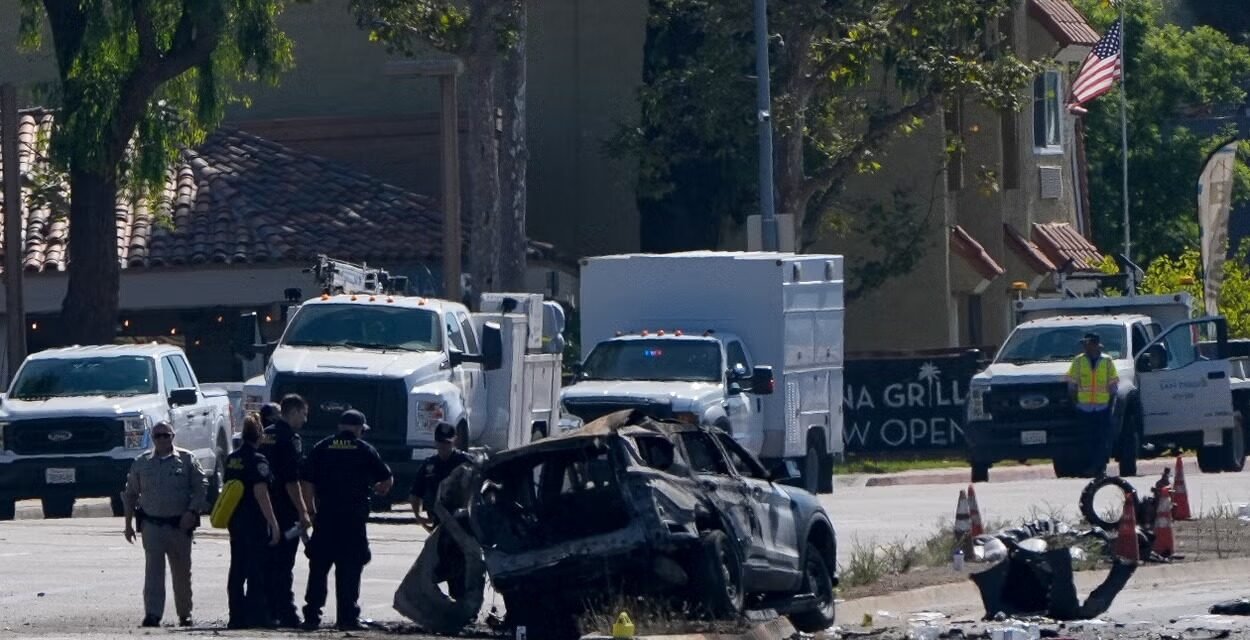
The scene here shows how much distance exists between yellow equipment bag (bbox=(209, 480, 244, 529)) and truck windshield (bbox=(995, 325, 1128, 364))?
16.2 metres

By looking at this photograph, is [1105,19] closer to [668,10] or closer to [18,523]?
[668,10]

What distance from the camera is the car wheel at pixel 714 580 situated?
43.5 feet

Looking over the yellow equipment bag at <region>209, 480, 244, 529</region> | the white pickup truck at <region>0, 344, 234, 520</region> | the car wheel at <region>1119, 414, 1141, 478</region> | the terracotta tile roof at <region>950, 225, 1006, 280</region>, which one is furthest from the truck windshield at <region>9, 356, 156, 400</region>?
the terracotta tile roof at <region>950, 225, 1006, 280</region>

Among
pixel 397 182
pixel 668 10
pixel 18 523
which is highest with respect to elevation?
pixel 668 10

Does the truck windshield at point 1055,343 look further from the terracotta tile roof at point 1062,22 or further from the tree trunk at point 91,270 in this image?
the terracotta tile roof at point 1062,22

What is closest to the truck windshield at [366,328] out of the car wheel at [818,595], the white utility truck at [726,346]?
the white utility truck at [726,346]

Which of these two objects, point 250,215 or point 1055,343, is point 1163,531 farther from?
point 250,215

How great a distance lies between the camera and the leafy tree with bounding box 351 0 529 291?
30.4 metres

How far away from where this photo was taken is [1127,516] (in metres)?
17.4

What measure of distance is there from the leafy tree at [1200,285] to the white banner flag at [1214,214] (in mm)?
6515

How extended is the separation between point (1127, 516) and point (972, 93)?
1949 centimetres

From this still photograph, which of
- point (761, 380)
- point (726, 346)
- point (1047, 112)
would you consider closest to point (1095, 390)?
point (761, 380)

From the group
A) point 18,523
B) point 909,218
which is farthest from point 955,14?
point 18,523

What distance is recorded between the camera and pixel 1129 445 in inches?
1123
